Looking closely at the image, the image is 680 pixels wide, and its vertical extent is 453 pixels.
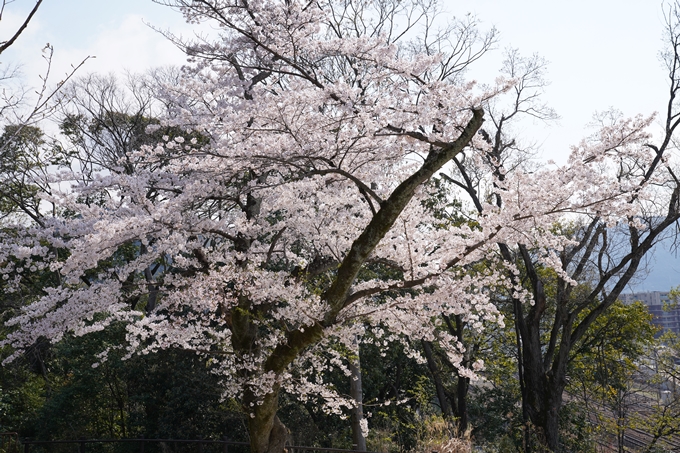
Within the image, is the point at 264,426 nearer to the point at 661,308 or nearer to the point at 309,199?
the point at 309,199

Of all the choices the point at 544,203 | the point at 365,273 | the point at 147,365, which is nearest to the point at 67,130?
the point at 147,365

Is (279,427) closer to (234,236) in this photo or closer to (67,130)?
(234,236)

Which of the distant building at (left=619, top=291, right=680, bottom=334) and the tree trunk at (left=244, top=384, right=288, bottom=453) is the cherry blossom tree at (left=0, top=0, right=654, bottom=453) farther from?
the distant building at (left=619, top=291, right=680, bottom=334)

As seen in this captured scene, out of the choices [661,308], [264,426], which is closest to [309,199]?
[264,426]

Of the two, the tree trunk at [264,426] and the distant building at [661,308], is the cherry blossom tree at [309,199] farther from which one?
the distant building at [661,308]

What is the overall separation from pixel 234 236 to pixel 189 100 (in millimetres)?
1907

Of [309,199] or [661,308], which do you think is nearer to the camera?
[309,199]

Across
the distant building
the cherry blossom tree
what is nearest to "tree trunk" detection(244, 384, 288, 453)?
the cherry blossom tree

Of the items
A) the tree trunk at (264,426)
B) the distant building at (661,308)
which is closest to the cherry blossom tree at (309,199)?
the tree trunk at (264,426)

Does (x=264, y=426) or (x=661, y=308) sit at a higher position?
(x=661, y=308)

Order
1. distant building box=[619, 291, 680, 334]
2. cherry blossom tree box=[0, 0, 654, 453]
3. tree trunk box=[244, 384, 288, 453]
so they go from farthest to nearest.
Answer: distant building box=[619, 291, 680, 334] → tree trunk box=[244, 384, 288, 453] → cherry blossom tree box=[0, 0, 654, 453]

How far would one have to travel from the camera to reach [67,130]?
1278cm

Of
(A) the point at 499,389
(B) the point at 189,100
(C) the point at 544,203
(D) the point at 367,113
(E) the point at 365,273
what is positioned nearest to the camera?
(D) the point at 367,113

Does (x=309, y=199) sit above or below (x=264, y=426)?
above
